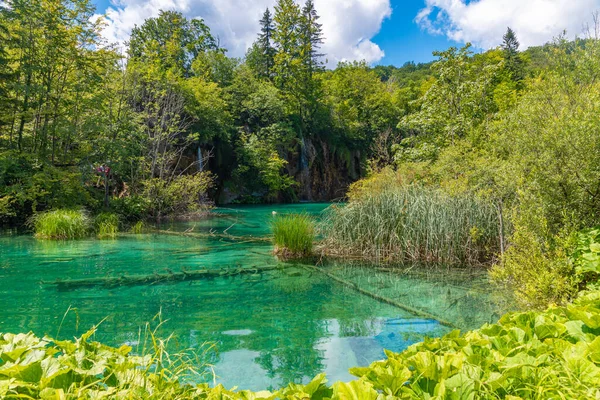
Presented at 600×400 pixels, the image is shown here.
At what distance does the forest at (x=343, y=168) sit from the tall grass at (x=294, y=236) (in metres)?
0.02

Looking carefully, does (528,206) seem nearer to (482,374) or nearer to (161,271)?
(482,374)

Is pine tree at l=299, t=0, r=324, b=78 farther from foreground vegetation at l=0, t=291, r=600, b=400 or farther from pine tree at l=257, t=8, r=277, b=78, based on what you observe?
foreground vegetation at l=0, t=291, r=600, b=400

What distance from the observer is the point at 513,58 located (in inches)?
1194

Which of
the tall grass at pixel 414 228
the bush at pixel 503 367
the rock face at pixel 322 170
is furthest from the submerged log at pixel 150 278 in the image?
the rock face at pixel 322 170

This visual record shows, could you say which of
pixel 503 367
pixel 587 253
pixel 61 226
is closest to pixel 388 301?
pixel 587 253

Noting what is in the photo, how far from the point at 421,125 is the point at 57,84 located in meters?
10.8

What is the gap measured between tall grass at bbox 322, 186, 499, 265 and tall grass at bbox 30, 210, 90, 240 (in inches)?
233

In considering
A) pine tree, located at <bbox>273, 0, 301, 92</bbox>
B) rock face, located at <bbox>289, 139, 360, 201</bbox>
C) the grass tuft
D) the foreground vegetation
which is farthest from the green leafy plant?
pine tree, located at <bbox>273, 0, 301, 92</bbox>

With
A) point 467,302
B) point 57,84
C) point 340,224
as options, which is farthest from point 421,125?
point 57,84

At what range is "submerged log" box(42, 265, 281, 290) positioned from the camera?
199 inches

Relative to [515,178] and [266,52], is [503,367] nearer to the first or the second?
[515,178]

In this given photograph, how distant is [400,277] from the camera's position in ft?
18.0

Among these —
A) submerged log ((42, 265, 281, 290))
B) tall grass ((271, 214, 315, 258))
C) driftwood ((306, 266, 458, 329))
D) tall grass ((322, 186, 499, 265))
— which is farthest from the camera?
tall grass ((271, 214, 315, 258))

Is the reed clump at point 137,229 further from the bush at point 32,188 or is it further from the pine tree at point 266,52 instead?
the pine tree at point 266,52
